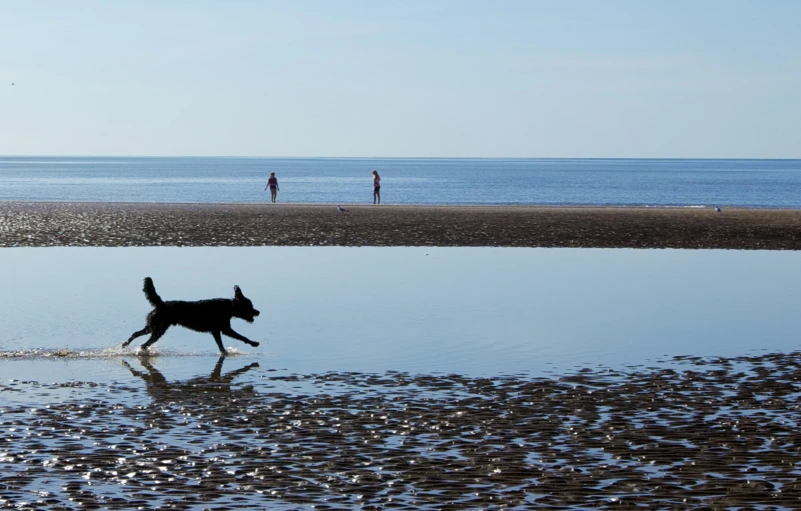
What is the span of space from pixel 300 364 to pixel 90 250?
60.9 ft

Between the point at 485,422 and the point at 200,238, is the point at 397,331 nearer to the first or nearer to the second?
the point at 485,422

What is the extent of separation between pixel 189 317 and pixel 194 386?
256cm

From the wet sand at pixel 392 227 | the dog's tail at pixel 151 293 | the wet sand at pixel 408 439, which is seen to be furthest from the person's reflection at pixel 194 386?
the wet sand at pixel 392 227

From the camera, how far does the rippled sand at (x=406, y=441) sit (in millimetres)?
8570

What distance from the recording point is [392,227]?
129 ft

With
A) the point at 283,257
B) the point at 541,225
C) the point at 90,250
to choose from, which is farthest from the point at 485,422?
the point at 541,225

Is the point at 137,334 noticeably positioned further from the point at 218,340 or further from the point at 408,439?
the point at 408,439

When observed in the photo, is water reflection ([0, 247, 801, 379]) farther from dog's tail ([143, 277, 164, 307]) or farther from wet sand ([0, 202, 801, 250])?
wet sand ([0, 202, 801, 250])

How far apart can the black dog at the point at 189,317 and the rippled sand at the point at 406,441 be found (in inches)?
49.1

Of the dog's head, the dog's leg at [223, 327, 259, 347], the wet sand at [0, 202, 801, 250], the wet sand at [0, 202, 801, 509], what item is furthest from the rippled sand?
the wet sand at [0, 202, 801, 250]

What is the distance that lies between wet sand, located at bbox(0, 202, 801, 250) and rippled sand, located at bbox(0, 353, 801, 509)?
21.0 metres

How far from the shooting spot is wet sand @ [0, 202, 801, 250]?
34.6m

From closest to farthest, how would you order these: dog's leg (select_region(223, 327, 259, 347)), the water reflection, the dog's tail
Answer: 1. the dog's tail
2. the water reflection
3. dog's leg (select_region(223, 327, 259, 347))

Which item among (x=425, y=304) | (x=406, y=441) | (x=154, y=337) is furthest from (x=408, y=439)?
(x=425, y=304)
